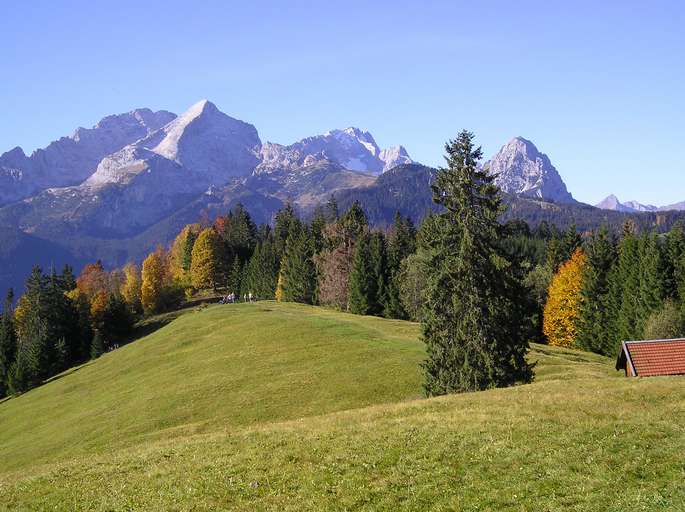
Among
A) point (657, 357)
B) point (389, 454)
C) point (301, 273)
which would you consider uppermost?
point (301, 273)

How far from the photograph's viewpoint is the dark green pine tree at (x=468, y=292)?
138 ft

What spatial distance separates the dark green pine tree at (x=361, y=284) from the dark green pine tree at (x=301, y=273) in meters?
17.1

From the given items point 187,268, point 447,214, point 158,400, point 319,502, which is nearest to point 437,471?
point 319,502

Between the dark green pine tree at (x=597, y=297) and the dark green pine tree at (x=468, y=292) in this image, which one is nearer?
the dark green pine tree at (x=468, y=292)

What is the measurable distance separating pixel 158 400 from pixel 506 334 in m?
32.6

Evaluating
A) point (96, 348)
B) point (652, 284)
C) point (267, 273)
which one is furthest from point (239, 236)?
point (652, 284)

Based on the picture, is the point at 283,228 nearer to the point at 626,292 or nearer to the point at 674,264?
the point at 626,292

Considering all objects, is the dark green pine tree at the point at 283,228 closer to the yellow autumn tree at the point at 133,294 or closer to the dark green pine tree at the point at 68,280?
the yellow autumn tree at the point at 133,294

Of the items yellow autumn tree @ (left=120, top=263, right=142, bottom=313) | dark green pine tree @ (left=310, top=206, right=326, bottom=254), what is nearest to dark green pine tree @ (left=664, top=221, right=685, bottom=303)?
dark green pine tree @ (left=310, top=206, right=326, bottom=254)

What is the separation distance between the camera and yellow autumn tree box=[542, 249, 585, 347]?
101 m

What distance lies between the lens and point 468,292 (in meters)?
42.7

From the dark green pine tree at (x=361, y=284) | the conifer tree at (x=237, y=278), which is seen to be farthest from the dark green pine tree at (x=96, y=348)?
the dark green pine tree at (x=361, y=284)

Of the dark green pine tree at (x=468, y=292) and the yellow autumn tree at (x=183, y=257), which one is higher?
the yellow autumn tree at (x=183, y=257)

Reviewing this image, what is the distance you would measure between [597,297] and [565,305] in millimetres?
8260
